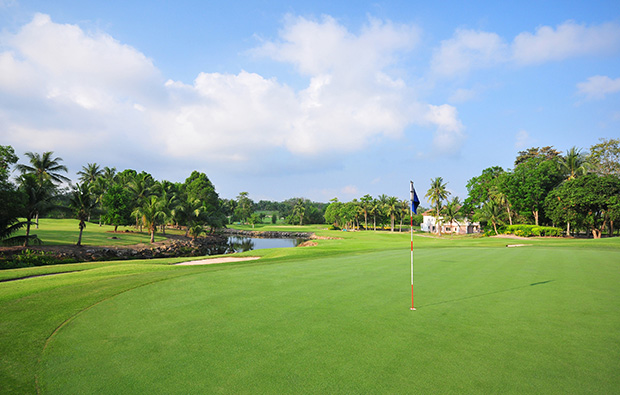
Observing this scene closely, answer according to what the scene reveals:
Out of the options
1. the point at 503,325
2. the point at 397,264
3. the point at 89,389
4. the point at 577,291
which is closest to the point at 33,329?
the point at 89,389

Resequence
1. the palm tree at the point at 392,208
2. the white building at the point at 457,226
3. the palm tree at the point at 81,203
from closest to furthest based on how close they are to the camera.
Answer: the palm tree at the point at 81,203 < the white building at the point at 457,226 < the palm tree at the point at 392,208

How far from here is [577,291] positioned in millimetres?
9250

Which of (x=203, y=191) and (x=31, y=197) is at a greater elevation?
(x=203, y=191)

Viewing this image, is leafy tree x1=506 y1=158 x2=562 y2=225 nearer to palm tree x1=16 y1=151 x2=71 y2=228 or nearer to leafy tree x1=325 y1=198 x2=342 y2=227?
leafy tree x1=325 y1=198 x2=342 y2=227

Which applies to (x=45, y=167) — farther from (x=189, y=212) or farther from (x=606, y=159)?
(x=606, y=159)

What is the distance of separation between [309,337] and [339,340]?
57 centimetres

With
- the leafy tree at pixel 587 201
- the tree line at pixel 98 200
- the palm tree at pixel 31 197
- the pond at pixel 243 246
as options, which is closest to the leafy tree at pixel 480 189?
the leafy tree at pixel 587 201

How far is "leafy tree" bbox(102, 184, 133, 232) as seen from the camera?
4869cm

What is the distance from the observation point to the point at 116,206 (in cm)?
4916

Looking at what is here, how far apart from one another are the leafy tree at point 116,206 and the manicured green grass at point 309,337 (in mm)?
44063

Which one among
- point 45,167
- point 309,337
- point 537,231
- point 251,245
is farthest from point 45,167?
point 537,231

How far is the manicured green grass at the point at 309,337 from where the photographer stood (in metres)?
4.28

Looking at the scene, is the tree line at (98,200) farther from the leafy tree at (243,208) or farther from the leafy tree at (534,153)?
the leafy tree at (534,153)

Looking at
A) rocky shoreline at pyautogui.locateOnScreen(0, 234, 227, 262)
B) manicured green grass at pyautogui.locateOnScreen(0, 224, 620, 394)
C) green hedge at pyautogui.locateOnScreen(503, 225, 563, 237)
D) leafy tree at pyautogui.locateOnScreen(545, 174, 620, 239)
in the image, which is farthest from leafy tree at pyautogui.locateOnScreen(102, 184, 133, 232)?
leafy tree at pyautogui.locateOnScreen(545, 174, 620, 239)
